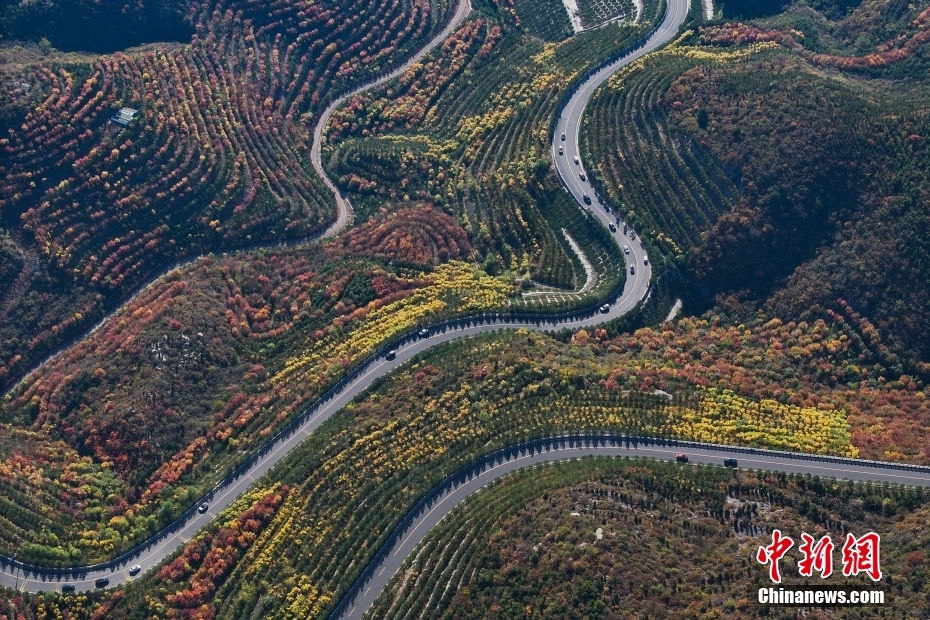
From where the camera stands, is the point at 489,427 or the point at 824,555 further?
the point at 489,427

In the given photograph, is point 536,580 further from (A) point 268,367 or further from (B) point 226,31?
(B) point 226,31

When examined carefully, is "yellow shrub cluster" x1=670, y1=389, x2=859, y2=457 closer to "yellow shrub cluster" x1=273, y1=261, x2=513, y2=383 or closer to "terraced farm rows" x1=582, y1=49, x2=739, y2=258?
"terraced farm rows" x1=582, y1=49, x2=739, y2=258

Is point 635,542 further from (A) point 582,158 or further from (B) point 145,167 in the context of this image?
(B) point 145,167

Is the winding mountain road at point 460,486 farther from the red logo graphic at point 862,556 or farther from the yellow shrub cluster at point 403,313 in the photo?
the red logo graphic at point 862,556

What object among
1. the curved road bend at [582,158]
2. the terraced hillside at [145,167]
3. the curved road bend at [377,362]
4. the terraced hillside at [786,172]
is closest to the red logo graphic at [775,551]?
the terraced hillside at [786,172]

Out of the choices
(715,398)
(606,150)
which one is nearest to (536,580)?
(715,398)

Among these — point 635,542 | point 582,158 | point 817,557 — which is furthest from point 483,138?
point 817,557
